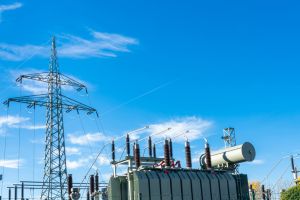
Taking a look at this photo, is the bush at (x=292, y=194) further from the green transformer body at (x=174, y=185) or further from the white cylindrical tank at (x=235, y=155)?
the green transformer body at (x=174, y=185)

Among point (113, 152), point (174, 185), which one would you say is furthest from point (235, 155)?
point (113, 152)

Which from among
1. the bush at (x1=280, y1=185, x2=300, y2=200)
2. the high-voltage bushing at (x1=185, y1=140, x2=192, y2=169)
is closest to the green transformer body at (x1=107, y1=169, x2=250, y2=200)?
the high-voltage bushing at (x1=185, y1=140, x2=192, y2=169)

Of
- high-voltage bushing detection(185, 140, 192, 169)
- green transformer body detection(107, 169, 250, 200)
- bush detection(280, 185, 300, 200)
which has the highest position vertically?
high-voltage bushing detection(185, 140, 192, 169)

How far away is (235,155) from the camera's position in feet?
128

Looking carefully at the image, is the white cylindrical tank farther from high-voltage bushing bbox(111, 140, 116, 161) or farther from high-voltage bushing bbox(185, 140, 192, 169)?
high-voltage bushing bbox(111, 140, 116, 161)

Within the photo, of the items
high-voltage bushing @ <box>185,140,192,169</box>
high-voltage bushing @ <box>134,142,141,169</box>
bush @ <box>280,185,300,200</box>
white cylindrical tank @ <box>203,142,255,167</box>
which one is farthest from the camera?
bush @ <box>280,185,300,200</box>

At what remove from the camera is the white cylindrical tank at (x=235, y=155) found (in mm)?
38444

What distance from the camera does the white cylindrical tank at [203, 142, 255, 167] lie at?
126 feet

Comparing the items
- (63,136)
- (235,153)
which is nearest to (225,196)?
(235,153)

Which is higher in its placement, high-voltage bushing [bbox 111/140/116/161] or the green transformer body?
high-voltage bushing [bbox 111/140/116/161]

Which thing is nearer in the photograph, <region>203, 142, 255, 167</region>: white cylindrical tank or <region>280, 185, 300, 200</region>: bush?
<region>203, 142, 255, 167</region>: white cylindrical tank

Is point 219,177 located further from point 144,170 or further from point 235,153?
point 144,170

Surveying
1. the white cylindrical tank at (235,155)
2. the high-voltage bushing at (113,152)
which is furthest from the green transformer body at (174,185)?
the high-voltage bushing at (113,152)

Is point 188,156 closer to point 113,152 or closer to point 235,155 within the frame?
point 235,155
